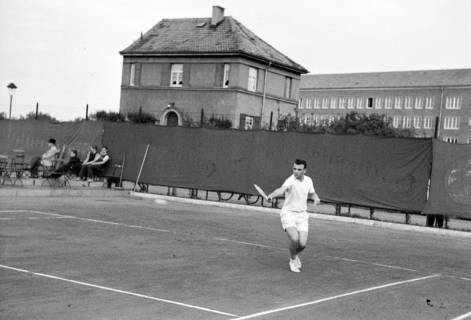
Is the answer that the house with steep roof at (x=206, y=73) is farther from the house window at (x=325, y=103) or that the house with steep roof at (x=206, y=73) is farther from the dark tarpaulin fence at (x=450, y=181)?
the house window at (x=325, y=103)

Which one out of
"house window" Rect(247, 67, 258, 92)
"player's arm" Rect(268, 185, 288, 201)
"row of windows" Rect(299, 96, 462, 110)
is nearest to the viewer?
"player's arm" Rect(268, 185, 288, 201)

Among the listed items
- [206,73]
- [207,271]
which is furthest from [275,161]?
[206,73]

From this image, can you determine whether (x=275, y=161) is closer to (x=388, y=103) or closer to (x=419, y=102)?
(x=419, y=102)

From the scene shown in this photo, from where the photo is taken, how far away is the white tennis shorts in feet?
35.4

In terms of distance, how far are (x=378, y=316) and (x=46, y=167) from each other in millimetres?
17306

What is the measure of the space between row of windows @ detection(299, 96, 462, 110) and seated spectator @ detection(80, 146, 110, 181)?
91548 mm

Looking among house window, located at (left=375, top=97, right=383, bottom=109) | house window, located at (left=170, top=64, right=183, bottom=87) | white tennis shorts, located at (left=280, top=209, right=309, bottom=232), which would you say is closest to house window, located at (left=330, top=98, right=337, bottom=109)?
house window, located at (left=375, top=97, right=383, bottom=109)

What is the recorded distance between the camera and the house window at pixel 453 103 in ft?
356

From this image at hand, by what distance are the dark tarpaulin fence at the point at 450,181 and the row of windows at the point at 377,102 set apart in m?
93.5

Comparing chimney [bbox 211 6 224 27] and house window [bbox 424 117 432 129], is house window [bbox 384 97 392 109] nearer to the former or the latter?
house window [bbox 424 117 432 129]

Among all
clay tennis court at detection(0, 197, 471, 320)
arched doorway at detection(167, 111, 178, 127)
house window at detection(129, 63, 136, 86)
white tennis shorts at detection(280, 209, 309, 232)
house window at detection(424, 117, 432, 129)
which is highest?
house window at detection(424, 117, 432, 129)

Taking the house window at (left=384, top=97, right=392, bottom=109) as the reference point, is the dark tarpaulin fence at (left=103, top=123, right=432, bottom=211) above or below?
below

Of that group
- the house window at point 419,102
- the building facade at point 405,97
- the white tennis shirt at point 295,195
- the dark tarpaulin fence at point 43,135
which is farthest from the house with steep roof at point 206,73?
the house window at point 419,102

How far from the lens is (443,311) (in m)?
8.08
